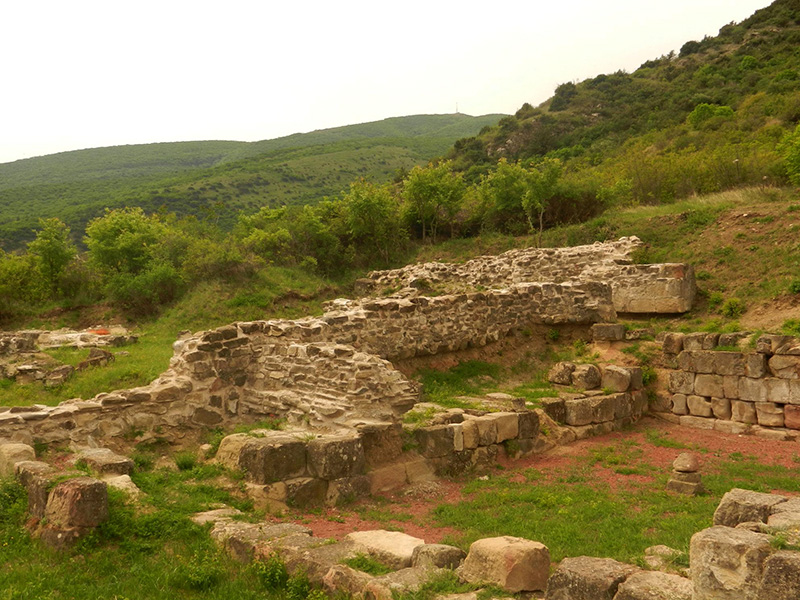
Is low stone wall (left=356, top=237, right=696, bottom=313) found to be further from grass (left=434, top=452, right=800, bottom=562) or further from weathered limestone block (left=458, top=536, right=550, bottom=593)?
weathered limestone block (left=458, top=536, right=550, bottom=593)

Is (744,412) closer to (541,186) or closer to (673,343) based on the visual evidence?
(673,343)

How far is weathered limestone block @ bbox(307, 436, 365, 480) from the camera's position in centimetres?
819

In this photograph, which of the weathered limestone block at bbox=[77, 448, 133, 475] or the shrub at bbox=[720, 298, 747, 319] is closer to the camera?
the weathered limestone block at bbox=[77, 448, 133, 475]

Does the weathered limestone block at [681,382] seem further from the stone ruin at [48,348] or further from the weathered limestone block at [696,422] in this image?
the stone ruin at [48,348]

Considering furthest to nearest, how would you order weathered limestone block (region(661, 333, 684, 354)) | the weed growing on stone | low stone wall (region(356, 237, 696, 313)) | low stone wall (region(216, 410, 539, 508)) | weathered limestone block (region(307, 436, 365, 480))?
low stone wall (region(356, 237, 696, 313))
weathered limestone block (region(661, 333, 684, 354))
weathered limestone block (region(307, 436, 365, 480))
low stone wall (region(216, 410, 539, 508))
the weed growing on stone

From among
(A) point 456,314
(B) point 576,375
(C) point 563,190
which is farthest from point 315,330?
(C) point 563,190

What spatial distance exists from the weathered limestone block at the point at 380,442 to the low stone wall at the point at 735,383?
7378 millimetres

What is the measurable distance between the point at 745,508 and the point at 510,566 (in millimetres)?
2180

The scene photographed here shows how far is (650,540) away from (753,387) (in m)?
7.56

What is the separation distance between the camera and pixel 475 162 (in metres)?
53.0

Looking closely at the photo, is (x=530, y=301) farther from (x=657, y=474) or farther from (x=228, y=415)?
(x=228, y=415)

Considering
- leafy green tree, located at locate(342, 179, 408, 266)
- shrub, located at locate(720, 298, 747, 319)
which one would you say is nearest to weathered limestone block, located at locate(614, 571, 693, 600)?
shrub, located at locate(720, 298, 747, 319)

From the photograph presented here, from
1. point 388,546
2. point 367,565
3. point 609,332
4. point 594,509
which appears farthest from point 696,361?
point 367,565

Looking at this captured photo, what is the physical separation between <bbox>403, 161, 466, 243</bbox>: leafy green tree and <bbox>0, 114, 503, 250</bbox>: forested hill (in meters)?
11.3
